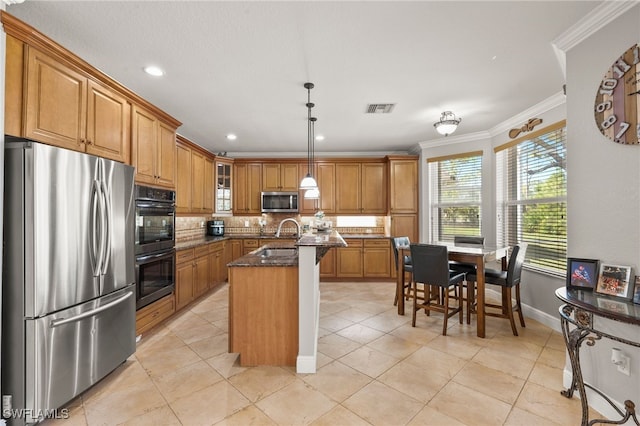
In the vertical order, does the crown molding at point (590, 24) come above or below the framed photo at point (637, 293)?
above

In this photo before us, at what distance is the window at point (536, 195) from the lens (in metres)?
3.32

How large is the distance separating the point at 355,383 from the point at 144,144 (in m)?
3.18

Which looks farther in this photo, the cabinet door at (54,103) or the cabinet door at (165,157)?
the cabinet door at (165,157)

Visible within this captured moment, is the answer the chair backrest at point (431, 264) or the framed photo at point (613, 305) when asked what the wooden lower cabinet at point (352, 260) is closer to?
the chair backrest at point (431, 264)

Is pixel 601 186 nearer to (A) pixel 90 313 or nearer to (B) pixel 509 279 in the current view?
(B) pixel 509 279

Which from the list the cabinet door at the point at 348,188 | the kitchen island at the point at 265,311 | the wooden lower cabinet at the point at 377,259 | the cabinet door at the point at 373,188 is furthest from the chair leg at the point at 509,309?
the cabinet door at the point at 348,188

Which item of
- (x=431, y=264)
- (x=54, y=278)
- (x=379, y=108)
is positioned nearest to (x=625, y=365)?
(x=431, y=264)

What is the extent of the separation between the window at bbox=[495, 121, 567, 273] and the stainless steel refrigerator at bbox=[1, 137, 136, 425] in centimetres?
461

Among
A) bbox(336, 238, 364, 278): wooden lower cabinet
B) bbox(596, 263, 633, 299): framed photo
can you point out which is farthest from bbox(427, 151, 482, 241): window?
bbox(596, 263, 633, 299): framed photo

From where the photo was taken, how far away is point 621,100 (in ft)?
5.74

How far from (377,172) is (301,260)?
12.8ft

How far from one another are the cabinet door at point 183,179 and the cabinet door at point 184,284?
0.90 m

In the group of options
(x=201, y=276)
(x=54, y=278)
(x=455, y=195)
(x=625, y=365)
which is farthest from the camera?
(x=455, y=195)

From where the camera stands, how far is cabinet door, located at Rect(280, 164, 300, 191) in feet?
19.1
